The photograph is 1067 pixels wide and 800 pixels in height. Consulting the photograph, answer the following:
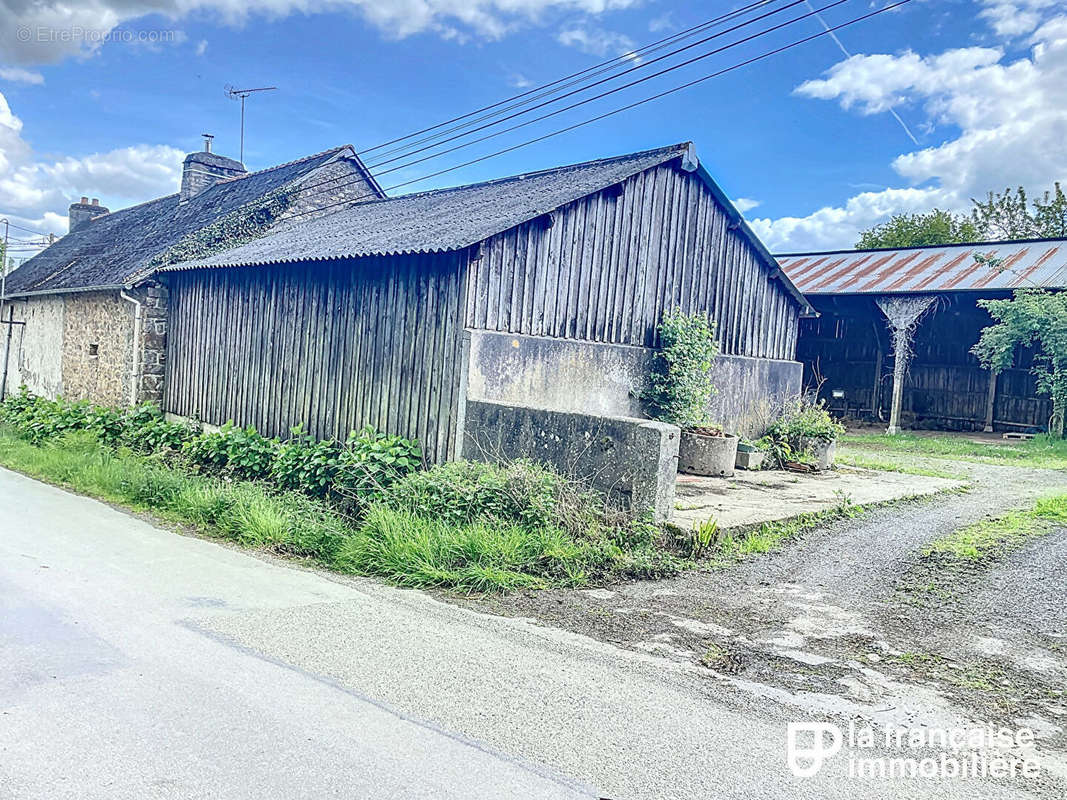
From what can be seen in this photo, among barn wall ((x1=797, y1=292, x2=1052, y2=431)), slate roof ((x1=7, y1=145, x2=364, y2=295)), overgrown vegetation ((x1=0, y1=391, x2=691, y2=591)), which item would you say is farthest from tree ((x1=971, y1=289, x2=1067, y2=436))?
slate roof ((x1=7, y1=145, x2=364, y2=295))

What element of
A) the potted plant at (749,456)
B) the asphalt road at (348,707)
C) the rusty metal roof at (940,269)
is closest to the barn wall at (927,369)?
the rusty metal roof at (940,269)

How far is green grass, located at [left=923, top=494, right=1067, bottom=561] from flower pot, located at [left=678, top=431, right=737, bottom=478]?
3.61m

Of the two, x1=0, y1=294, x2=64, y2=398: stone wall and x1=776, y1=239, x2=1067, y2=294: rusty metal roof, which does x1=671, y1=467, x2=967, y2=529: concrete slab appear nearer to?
x1=776, y1=239, x2=1067, y2=294: rusty metal roof

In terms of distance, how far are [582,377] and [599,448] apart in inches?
122

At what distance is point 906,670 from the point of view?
4875 millimetres

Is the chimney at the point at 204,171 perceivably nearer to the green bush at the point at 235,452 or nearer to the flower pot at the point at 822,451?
the green bush at the point at 235,452

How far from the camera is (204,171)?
2097 cm

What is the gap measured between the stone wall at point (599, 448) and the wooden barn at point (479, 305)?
0.33m

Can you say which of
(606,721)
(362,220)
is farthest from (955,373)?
(606,721)

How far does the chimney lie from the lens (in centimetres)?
2073

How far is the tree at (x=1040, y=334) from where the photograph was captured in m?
18.3

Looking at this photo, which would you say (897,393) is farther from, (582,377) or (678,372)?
(582,377)

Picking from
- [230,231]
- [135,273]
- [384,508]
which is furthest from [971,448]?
[135,273]

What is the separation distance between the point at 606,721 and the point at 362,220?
11786 mm
